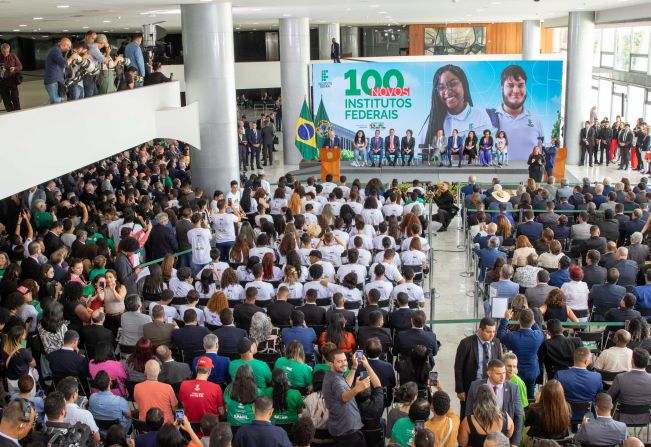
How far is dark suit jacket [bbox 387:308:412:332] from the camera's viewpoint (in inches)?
356

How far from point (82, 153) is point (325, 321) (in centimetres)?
609

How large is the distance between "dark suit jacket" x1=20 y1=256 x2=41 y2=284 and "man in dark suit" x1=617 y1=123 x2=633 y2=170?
19.1 meters

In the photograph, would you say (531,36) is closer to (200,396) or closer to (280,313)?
(280,313)

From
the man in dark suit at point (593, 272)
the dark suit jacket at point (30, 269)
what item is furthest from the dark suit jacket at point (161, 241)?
the man in dark suit at point (593, 272)

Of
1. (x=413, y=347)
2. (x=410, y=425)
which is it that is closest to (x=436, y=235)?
(x=413, y=347)

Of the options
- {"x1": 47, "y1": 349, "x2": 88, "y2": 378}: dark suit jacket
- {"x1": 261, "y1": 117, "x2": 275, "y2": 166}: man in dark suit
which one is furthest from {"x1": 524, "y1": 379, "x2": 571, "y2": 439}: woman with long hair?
{"x1": 261, "y1": 117, "x2": 275, "y2": 166}: man in dark suit

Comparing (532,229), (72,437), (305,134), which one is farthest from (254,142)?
(72,437)

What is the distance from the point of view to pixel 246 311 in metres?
9.27

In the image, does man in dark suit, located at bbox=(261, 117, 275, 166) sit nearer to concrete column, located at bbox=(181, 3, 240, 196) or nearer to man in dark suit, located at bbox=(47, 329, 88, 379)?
concrete column, located at bbox=(181, 3, 240, 196)

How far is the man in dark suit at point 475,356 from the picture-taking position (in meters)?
7.57

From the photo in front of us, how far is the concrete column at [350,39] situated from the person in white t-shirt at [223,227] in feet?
104

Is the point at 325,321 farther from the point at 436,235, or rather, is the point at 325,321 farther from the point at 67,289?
the point at 436,235

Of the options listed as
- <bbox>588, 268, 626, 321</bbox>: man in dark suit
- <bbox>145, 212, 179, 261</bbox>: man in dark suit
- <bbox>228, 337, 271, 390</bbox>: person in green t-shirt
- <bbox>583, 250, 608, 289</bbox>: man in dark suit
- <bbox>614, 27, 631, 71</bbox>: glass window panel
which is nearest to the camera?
<bbox>228, 337, 271, 390</bbox>: person in green t-shirt

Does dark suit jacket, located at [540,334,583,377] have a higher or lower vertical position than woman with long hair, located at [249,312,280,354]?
lower
